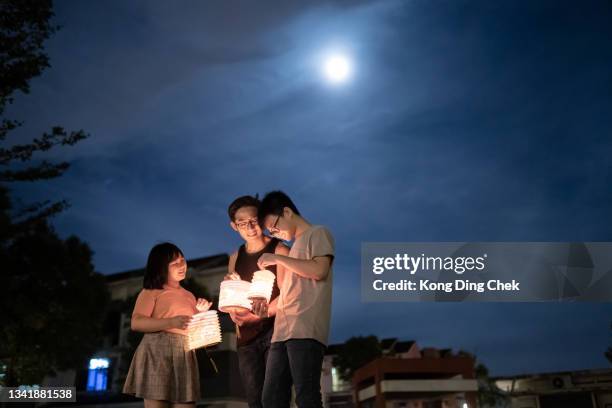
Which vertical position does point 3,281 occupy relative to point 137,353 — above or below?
above

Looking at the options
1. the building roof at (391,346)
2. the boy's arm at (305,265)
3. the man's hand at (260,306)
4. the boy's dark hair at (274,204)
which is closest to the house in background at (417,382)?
the building roof at (391,346)

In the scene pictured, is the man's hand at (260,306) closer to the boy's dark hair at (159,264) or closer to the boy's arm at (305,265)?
the boy's arm at (305,265)

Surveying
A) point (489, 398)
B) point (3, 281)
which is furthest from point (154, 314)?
point (489, 398)

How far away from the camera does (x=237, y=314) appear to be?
3953mm

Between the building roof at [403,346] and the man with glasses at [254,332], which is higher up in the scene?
the building roof at [403,346]

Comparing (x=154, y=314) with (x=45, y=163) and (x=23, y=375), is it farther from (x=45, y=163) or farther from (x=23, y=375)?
(x=23, y=375)

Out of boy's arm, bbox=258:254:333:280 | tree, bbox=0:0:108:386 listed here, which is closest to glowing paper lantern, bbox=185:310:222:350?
boy's arm, bbox=258:254:333:280

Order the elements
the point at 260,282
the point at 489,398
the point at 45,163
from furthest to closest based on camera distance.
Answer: the point at 489,398
the point at 45,163
the point at 260,282

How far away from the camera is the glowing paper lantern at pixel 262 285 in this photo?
3.83m

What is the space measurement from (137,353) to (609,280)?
54.1ft

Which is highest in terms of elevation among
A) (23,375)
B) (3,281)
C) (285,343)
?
(3,281)

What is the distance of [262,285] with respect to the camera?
3.83 metres

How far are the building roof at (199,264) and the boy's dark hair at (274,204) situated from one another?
33415 mm

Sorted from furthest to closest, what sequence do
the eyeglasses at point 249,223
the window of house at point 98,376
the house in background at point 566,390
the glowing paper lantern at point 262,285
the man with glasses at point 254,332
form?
the house in background at point 566,390
the window of house at point 98,376
the eyeglasses at point 249,223
the man with glasses at point 254,332
the glowing paper lantern at point 262,285
